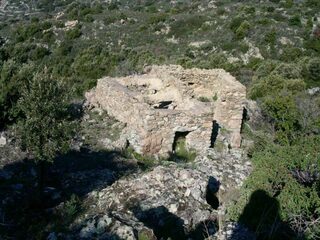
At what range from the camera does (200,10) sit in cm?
4862

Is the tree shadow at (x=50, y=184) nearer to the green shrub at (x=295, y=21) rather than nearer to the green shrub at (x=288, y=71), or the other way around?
the green shrub at (x=288, y=71)

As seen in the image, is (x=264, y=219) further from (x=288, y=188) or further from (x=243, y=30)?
(x=243, y=30)

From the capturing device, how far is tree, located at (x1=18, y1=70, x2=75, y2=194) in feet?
29.7

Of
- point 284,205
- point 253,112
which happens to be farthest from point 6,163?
point 253,112

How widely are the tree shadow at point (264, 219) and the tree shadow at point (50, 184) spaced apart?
3.66 meters

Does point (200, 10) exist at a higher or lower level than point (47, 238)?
lower

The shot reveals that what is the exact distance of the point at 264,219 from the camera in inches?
289

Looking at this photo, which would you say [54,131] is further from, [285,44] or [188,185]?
[285,44]

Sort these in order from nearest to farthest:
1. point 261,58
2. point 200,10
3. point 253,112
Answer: point 253,112 < point 261,58 < point 200,10

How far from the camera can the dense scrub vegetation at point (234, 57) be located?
757 centimetres

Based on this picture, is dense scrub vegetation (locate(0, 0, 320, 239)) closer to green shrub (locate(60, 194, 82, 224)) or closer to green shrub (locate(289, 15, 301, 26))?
green shrub (locate(289, 15, 301, 26))

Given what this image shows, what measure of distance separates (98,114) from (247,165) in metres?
7.20

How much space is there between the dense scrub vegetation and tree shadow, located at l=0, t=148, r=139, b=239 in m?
1.67

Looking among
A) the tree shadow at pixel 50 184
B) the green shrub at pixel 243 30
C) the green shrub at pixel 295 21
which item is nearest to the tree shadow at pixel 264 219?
the tree shadow at pixel 50 184
